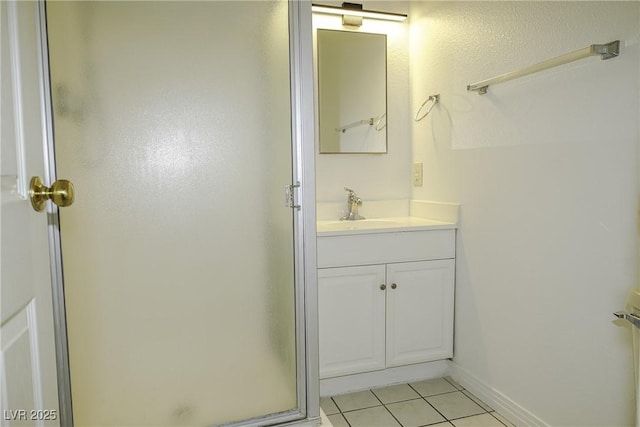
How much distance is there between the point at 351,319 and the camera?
200 centimetres

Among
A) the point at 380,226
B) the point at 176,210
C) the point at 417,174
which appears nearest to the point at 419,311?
the point at 380,226

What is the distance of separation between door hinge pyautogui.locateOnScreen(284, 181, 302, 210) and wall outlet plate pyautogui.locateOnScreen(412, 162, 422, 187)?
4.74 feet

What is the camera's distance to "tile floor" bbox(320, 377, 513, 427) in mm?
1805

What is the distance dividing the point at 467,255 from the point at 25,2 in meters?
1.94

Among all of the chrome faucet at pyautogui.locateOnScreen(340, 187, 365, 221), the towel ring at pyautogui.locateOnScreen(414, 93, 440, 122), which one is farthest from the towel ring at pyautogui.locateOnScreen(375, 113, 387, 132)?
the chrome faucet at pyautogui.locateOnScreen(340, 187, 365, 221)

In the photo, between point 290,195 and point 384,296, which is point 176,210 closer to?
point 290,195

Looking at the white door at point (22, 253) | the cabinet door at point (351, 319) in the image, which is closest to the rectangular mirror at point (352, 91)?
the cabinet door at point (351, 319)

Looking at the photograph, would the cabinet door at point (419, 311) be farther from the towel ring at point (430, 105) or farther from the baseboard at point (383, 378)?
the towel ring at point (430, 105)

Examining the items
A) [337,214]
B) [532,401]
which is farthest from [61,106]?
[532,401]

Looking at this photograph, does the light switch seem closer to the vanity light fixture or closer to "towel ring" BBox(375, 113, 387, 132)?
"towel ring" BBox(375, 113, 387, 132)

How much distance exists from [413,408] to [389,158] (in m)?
1.41

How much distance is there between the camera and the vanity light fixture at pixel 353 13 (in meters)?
2.29

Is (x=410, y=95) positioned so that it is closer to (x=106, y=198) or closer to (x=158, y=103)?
(x=158, y=103)

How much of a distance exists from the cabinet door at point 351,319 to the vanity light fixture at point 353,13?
1438 millimetres
